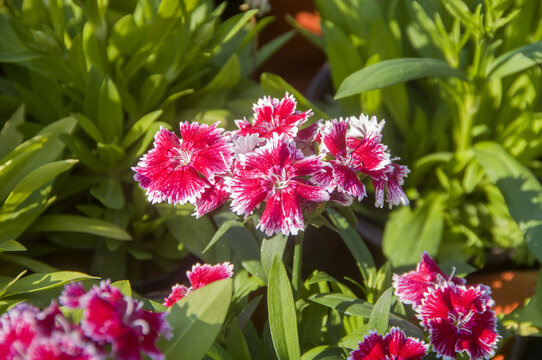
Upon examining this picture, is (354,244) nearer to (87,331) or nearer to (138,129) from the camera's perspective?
(138,129)

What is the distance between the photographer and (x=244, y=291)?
3.05 feet

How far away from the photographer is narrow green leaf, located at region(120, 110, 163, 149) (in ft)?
3.64

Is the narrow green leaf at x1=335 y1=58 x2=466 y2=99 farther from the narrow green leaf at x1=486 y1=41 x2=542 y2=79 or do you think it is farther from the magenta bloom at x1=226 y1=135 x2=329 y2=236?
the magenta bloom at x1=226 y1=135 x2=329 y2=236

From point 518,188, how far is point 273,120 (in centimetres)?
54

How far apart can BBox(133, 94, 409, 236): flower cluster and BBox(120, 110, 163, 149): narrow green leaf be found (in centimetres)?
35

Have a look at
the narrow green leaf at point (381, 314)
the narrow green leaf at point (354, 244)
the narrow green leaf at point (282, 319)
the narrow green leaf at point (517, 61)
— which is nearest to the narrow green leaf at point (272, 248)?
the narrow green leaf at point (282, 319)

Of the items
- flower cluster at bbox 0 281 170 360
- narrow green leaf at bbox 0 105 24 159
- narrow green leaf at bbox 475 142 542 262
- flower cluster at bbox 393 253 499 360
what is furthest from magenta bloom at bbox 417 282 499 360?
narrow green leaf at bbox 0 105 24 159

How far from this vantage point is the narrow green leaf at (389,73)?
1.02m

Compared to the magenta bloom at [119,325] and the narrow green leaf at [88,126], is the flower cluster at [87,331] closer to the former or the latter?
the magenta bloom at [119,325]

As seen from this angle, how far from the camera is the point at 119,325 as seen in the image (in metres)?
0.55

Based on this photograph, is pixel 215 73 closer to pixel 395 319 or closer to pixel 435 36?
pixel 435 36

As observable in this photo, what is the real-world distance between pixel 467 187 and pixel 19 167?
0.85 m

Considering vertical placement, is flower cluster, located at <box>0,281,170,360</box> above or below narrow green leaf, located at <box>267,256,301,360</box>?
above

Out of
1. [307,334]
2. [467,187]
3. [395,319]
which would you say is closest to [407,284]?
[395,319]
